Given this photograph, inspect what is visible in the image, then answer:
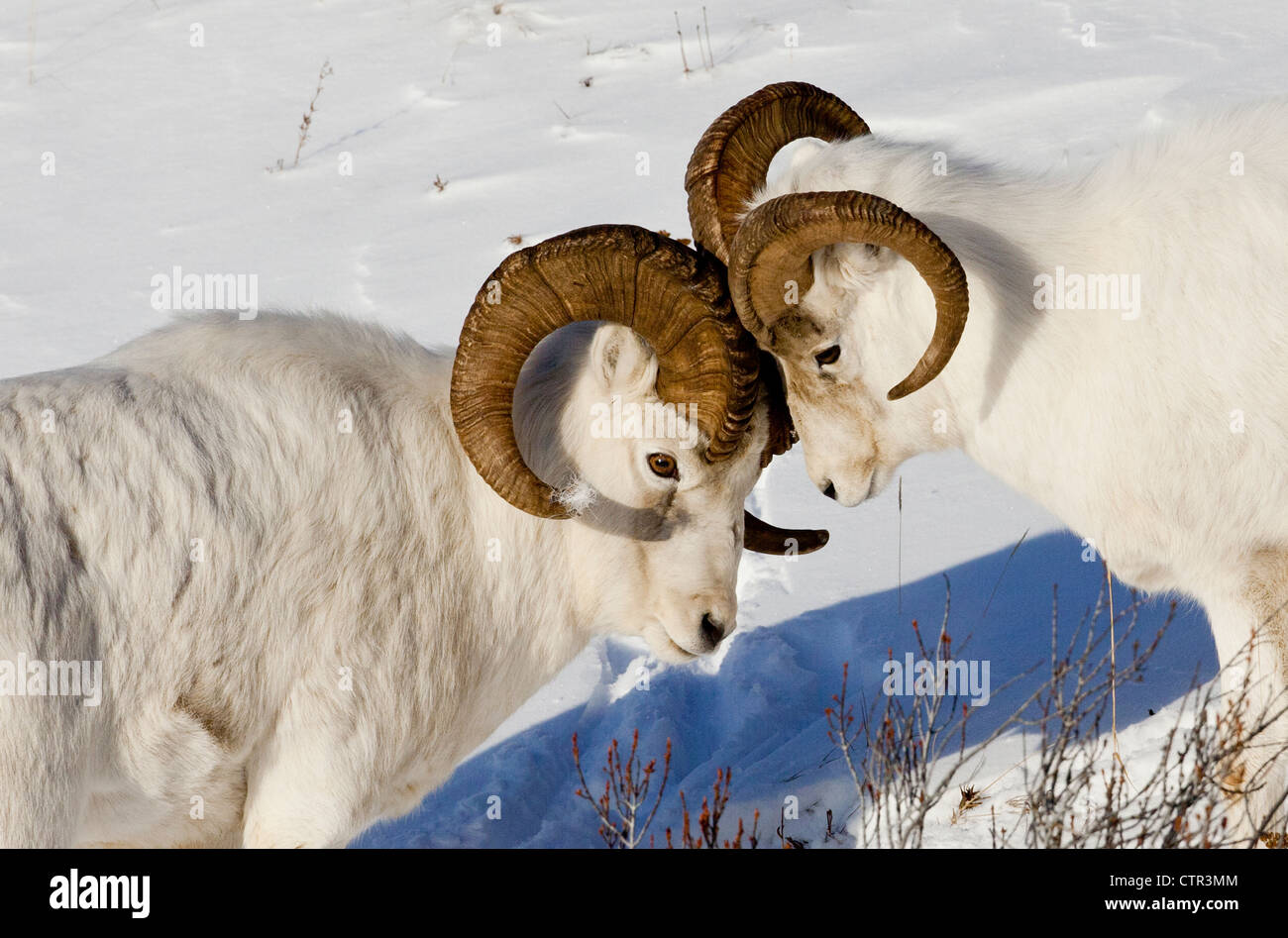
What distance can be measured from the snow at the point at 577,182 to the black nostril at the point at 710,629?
3.10 ft

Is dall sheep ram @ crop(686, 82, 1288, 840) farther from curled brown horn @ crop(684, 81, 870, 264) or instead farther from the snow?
the snow

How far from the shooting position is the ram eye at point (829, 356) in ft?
15.3

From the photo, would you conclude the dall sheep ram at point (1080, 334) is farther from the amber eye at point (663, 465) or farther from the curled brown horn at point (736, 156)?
the amber eye at point (663, 465)

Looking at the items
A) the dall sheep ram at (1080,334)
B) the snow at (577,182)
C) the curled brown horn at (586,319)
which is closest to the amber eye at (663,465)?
the curled brown horn at (586,319)

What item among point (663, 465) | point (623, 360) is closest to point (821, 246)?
point (623, 360)

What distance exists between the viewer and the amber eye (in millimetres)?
4574

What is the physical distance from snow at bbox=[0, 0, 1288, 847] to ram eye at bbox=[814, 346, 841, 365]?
1644 millimetres

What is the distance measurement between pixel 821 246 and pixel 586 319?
81 cm

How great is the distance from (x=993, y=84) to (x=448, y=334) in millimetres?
5295

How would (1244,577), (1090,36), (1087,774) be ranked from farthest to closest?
(1090,36) → (1244,577) → (1087,774)

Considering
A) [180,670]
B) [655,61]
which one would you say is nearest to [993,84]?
[655,61]

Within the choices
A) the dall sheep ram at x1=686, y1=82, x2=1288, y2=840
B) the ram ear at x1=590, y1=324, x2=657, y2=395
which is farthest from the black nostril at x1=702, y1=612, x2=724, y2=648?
the ram ear at x1=590, y1=324, x2=657, y2=395

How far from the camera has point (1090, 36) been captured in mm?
11938

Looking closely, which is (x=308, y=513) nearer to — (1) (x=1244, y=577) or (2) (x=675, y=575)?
(2) (x=675, y=575)
